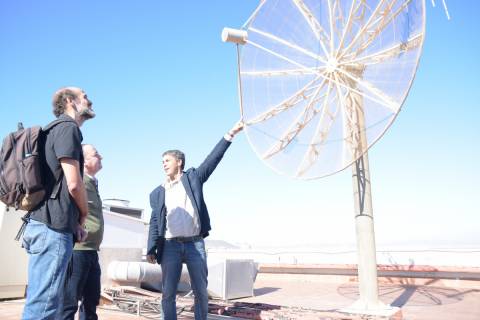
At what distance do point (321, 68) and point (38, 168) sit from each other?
5.20 m

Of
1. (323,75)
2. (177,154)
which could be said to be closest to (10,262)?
(177,154)

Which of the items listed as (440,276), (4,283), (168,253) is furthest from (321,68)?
(4,283)

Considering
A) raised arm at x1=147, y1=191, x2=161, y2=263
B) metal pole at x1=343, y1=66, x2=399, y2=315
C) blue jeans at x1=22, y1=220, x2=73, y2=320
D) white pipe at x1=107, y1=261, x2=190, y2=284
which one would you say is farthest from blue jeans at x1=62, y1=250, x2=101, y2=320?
metal pole at x1=343, y1=66, x2=399, y2=315

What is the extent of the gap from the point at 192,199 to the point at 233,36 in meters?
2.54

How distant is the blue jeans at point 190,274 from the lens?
399 cm

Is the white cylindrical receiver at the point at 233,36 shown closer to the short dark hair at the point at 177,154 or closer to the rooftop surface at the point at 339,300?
the short dark hair at the point at 177,154

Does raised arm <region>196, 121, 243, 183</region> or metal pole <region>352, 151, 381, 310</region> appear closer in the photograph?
raised arm <region>196, 121, 243, 183</region>

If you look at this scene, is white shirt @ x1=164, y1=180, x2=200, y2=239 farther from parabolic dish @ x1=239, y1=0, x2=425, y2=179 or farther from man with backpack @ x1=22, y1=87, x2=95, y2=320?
parabolic dish @ x1=239, y1=0, x2=425, y2=179

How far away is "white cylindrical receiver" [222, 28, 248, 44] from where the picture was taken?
5.41 metres

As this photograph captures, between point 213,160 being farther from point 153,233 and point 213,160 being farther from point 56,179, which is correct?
point 56,179

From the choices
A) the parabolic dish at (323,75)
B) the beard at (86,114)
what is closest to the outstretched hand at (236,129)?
the parabolic dish at (323,75)

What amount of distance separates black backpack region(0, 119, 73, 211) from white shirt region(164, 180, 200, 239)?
174 centimetres

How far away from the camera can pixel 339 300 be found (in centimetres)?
760

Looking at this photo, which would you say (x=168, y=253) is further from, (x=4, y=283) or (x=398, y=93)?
(x=4, y=283)
